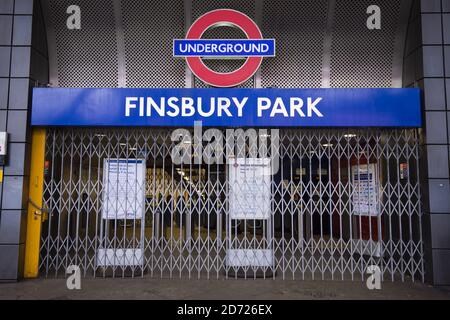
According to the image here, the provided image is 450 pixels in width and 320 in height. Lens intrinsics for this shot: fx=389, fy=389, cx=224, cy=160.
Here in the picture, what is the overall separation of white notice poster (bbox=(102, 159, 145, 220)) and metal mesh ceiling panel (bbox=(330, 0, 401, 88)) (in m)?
4.67

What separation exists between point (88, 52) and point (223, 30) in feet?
9.83

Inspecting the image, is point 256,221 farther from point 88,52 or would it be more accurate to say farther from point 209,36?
point 88,52

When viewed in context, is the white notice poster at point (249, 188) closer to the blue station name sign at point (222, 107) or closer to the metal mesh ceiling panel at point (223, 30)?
the blue station name sign at point (222, 107)

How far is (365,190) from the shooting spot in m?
9.01

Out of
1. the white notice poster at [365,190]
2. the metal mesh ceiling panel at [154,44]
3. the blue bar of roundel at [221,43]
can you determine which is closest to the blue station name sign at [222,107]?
the blue bar of roundel at [221,43]

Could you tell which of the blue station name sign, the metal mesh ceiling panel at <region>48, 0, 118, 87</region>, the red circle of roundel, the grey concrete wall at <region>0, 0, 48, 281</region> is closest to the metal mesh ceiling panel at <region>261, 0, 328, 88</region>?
the red circle of roundel

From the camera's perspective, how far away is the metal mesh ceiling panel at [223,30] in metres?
8.38

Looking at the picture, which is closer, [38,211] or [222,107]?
[222,107]

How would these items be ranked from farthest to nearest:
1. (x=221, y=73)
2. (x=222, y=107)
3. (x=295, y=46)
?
(x=295, y=46) < (x=221, y=73) < (x=222, y=107)

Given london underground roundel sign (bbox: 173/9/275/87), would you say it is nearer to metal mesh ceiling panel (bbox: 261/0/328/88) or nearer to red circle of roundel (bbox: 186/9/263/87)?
red circle of roundel (bbox: 186/9/263/87)

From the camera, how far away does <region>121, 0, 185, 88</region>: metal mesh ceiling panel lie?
8.47 metres

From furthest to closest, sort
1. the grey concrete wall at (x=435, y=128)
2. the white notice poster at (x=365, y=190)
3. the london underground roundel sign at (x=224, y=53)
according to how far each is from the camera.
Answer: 1. the white notice poster at (x=365, y=190)
2. the london underground roundel sign at (x=224, y=53)
3. the grey concrete wall at (x=435, y=128)

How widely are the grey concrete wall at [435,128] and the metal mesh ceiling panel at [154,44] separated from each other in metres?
4.88

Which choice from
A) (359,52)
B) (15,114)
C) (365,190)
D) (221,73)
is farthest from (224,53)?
(365,190)
